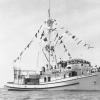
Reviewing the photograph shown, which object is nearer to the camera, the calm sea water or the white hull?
the calm sea water

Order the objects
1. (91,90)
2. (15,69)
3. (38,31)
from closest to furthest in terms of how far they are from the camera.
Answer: (91,90) < (38,31) < (15,69)

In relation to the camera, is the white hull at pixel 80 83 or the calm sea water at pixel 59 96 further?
the white hull at pixel 80 83

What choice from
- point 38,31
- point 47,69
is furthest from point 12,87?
point 38,31

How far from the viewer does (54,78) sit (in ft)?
244

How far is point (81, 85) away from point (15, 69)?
24.8 meters

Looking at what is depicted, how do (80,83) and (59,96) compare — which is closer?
(59,96)

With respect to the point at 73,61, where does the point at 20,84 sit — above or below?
below

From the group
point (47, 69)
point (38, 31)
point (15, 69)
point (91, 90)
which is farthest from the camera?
point (15, 69)

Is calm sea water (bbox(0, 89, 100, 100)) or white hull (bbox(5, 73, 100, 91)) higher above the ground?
white hull (bbox(5, 73, 100, 91))

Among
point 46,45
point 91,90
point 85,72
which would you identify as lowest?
point 91,90

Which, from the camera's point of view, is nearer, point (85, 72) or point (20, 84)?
point (85, 72)

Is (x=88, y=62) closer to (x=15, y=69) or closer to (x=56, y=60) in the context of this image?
(x=56, y=60)

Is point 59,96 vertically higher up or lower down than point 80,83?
lower down

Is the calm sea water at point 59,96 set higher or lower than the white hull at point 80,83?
lower
